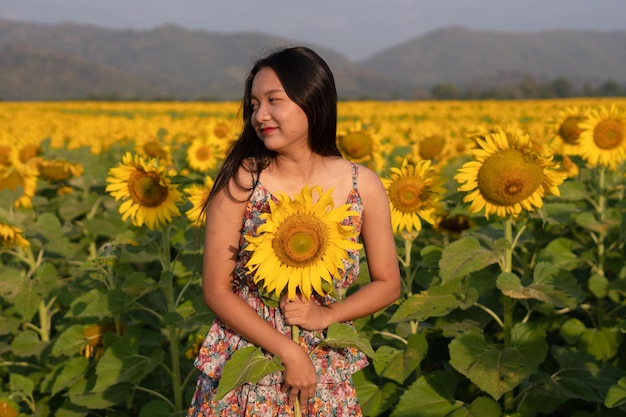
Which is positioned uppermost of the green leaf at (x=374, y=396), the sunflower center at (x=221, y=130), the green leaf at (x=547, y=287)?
the sunflower center at (x=221, y=130)

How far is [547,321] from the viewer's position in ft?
12.9

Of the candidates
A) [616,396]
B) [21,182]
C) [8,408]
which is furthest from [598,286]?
[21,182]

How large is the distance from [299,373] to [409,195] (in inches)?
63.7

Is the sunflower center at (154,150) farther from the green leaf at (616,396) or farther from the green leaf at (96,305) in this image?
the green leaf at (616,396)

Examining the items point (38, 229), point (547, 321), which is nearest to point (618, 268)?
point (547, 321)

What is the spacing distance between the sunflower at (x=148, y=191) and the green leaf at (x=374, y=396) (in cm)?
116

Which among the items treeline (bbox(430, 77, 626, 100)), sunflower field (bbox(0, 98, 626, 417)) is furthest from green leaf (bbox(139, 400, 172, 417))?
treeline (bbox(430, 77, 626, 100))

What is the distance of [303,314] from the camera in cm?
214

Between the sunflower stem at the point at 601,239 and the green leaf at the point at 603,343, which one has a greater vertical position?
the sunflower stem at the point at 601,239

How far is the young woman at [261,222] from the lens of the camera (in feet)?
7.20

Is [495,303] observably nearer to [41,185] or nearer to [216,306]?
[216,306]

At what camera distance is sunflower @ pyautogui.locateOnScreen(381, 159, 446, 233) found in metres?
3.57

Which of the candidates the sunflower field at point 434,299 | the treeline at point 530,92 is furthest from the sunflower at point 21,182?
the treeline at point 530,92

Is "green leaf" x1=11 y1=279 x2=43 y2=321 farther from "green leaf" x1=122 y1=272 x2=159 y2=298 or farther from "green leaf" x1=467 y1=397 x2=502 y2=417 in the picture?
"green leaf" x1=467 y1=397 x2=502 y2=417
